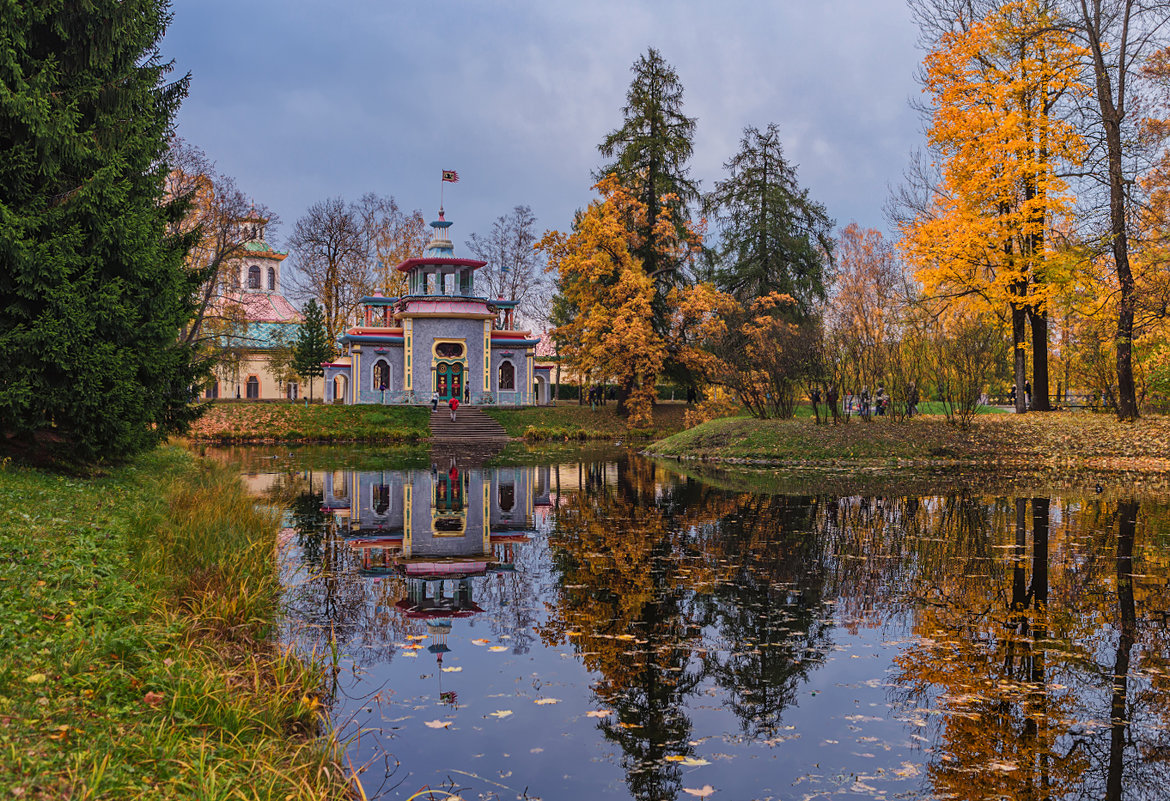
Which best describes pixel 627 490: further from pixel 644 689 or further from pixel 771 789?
pixel 771 789

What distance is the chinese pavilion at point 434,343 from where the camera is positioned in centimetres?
4322

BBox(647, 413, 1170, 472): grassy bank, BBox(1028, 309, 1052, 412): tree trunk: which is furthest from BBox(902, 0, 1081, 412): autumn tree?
BBox(647, 413, 1170, 472): grassy bank

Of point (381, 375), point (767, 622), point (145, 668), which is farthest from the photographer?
point (381, 375)

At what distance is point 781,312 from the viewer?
131ft

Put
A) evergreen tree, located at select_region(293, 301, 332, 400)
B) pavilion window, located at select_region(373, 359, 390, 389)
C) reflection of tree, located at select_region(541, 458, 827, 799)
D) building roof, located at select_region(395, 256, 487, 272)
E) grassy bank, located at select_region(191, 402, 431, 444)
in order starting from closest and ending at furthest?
reflection of tree, located at select_region(541, 458, 827, 799) → grassy bank, located at select_region(191, 402, 431, 444) → building roof, located at select_region(395, 256, 487, 272) → pavilion window, located at select_region(373, 359, 390, 389) → evergreen tree, located at select_region(293, 301, 332, 400)

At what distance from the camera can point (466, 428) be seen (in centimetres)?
3797

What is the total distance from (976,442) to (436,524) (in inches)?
612

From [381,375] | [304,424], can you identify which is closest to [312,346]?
[381,375]

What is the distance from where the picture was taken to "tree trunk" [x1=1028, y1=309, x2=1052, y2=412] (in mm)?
23817

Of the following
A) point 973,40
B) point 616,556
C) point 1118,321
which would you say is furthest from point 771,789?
point 973,40

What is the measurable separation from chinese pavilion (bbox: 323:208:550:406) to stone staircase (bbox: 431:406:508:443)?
3176mm

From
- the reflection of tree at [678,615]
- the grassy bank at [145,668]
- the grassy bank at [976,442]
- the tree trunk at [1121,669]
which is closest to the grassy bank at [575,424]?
the grassy bank at [976,442]

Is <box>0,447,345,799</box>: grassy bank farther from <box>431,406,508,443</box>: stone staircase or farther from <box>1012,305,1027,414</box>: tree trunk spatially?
<box>431,406,508,443</box>: stone staircase

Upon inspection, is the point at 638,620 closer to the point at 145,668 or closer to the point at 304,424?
the point at 145,668
